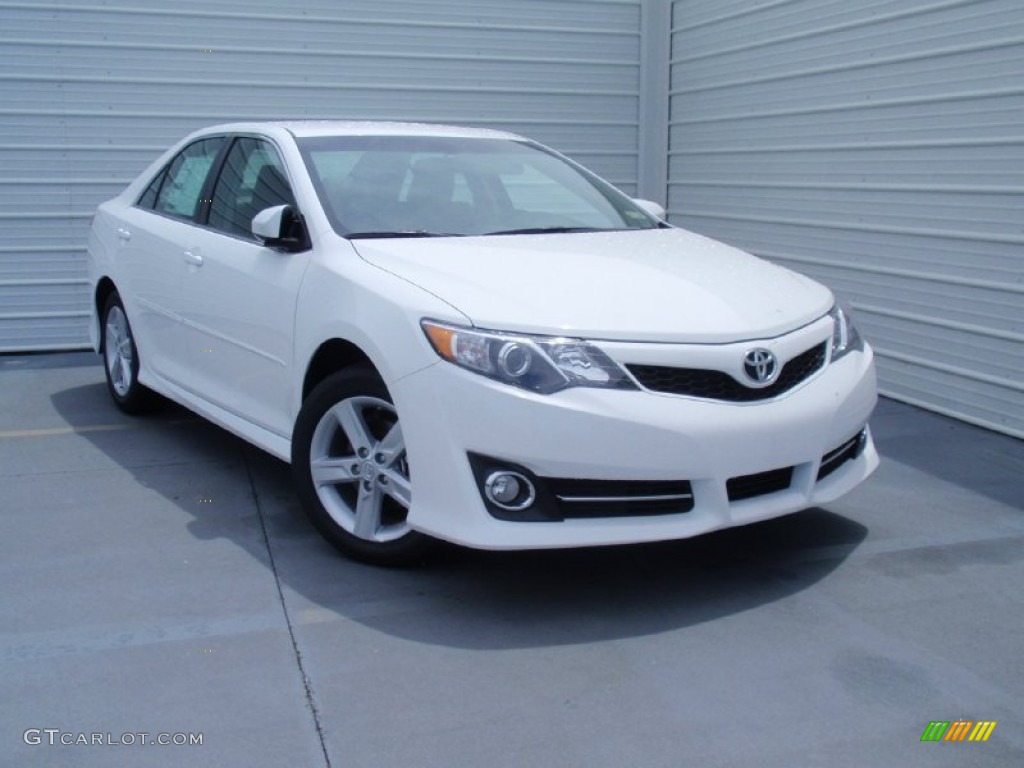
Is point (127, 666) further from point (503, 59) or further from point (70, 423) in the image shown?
point (503, 59)

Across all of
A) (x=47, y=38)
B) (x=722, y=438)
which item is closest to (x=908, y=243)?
(x=722, y=438)

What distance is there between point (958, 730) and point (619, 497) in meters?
1.16

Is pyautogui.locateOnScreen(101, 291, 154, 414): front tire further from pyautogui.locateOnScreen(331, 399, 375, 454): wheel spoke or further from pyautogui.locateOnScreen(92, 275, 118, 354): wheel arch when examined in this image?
pyautogui.locateOnScreen(331, 399, 375, 454): wheel spoke

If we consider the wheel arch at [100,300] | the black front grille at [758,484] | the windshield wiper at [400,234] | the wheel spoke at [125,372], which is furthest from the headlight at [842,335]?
the wheel arch at [100,300]

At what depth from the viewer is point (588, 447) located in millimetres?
3535

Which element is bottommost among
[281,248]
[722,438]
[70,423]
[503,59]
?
[70,423]

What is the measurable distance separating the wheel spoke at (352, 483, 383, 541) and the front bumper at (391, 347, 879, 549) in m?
0.34

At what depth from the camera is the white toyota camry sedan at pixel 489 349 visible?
3.60 meters

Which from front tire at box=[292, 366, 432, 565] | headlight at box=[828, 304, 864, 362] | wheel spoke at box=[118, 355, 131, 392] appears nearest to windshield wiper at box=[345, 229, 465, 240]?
front tire at box=[292, 366, 432, 565]

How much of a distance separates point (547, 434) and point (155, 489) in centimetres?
242

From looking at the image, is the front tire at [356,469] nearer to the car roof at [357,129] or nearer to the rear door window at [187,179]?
the car roof at [357,129]

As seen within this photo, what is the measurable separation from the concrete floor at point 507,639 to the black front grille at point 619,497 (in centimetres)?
36

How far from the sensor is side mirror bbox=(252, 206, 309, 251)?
4497 millimetres

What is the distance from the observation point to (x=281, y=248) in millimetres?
4617
